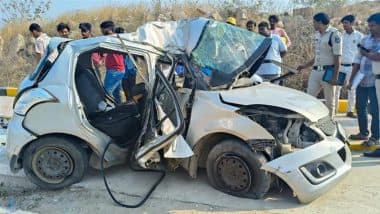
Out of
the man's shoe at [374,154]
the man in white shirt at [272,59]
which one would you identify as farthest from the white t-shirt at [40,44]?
the man's shoe at [374,154]

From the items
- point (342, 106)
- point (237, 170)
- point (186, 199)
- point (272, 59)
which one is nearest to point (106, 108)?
point (186, 199)

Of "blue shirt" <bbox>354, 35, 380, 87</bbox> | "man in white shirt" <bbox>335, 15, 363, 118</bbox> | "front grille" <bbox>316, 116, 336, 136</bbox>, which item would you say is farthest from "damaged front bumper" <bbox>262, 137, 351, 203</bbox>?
"man in white shirt" <bbox>335, 15, 363, 118</bbox>

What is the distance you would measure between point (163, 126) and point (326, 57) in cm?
314

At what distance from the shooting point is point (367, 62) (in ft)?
22.7

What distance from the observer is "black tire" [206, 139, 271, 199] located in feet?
15.8

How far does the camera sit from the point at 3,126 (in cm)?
827

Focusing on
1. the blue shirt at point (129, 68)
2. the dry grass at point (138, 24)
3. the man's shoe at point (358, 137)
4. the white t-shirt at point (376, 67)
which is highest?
the white t-shirt at point (376, 67)

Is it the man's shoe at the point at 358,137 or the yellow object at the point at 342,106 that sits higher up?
the man's shoe at the point at 358,137

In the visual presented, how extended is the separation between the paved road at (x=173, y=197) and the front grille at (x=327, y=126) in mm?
659

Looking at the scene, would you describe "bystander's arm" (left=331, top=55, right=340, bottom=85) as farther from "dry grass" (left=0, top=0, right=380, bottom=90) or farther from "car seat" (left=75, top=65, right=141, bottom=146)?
"dry grass" (left=0, top=0, right=380, bottom=90)

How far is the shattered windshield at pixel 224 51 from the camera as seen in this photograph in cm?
541

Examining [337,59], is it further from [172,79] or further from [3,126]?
[3,126]

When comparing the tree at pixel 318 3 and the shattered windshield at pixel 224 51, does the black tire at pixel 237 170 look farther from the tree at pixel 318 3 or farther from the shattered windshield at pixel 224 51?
the tree at pixel 318 3

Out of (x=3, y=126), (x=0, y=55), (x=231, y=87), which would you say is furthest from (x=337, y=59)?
(x=0, y=55)
